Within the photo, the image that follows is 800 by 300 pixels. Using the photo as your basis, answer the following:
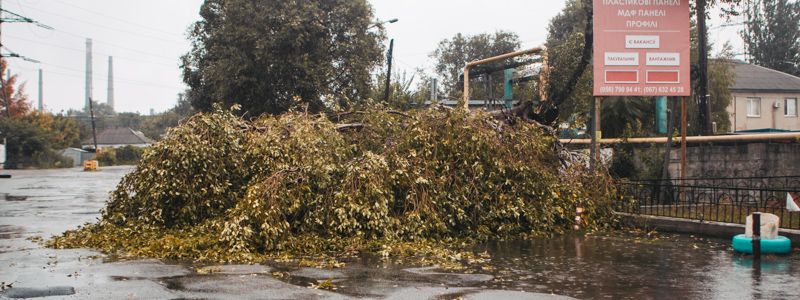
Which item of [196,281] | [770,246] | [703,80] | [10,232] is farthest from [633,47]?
[10,232]

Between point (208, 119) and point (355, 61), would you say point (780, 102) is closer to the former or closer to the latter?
point (355, 61)

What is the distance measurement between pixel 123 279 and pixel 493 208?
21.5ft

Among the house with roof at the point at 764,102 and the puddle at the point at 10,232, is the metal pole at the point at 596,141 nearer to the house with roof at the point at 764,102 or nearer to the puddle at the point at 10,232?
the puddle at the point at 10,232

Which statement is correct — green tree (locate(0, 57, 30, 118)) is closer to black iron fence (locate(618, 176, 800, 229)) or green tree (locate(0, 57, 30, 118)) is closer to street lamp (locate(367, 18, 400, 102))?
street lamp (locate(367, 18, 400, 102))

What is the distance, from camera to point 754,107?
177 feet

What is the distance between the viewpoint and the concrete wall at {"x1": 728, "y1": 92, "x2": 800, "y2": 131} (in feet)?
174

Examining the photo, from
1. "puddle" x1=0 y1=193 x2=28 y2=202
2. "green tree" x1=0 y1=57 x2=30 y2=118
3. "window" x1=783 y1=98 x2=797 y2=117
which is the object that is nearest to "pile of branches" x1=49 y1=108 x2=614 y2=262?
"puddle" x1=0 y1=193 x2=28 y2=202

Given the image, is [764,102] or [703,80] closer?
[703,80]

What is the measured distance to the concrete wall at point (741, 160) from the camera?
56.8ft

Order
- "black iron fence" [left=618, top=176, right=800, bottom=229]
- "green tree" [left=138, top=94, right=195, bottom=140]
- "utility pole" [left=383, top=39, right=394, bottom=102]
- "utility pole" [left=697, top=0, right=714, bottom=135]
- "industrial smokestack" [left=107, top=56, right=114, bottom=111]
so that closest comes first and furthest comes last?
"black iron fence" [left=618, top=176, right=800, bottom=229] < "utility pole" [left=697, top=0, right=714, bottom=135] < "utility pole" [left=383, top=39, right=394, bottom=102] < "green tree" [left=138, top=94, right=195, bottom=140] < "industrial smokestack" [left=107, top=56, right=114, bottom=111]

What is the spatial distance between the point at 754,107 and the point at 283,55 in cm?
Answer: 3500

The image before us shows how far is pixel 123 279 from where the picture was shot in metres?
8.80

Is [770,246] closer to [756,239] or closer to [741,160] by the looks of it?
[756,239]

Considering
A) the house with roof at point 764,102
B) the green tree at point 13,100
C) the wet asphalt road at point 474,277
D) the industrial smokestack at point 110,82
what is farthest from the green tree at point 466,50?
the industrial smokestack at point 110,82
